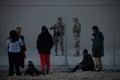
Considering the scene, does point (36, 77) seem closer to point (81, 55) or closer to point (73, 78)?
point (73, 78)

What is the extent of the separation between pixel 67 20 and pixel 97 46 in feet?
8.61

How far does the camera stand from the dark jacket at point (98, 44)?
20234 millimetres

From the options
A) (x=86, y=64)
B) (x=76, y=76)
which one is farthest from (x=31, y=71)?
(x=86, y=64)

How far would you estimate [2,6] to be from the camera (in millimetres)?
22641

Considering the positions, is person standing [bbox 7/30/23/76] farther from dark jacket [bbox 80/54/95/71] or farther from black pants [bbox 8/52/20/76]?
dark jacket [bbox 80/54/95/71]

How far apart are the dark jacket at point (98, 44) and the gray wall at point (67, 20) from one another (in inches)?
75.3

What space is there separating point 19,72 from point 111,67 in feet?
15.3

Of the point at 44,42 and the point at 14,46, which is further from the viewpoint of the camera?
the point at 44,42

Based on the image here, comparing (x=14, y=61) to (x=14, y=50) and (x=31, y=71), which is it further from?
(x=31, y=71)

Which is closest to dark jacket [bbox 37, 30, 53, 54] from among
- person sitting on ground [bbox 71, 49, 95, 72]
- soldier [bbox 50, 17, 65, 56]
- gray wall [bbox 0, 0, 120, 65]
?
person sitting on ground [bbox 71, 49, 95, 72]

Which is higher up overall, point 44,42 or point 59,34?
point 59,34

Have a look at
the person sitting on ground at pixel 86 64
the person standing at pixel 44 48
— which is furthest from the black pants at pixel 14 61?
the person sitting on ground at pixel 86 64

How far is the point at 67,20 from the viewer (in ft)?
73.8

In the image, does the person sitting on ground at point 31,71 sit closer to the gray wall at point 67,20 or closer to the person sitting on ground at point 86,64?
the person sitting on ground at point 86,64
